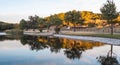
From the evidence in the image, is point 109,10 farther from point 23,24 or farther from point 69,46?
point 23,24

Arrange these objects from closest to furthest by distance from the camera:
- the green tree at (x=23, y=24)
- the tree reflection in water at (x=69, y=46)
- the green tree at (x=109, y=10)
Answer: the tree reflection in water at (x=69, y=46) < the green tree at (x=109, y=10) < the green tree at (x=23, y=24)

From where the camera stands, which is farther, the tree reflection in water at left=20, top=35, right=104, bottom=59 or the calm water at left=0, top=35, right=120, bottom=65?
the tree reflection in water at left=20, top=35, right=104, bottom=59

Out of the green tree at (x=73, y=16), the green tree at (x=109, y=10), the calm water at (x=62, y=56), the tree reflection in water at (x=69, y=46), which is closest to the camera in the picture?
the calm water at (x=62, y=56)

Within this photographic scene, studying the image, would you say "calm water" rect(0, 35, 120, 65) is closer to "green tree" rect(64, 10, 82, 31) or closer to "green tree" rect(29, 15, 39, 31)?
"green tree" rect(64, 10, 82, 31)

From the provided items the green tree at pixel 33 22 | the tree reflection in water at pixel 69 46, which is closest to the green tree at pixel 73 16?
the green tree at pixel 33 22

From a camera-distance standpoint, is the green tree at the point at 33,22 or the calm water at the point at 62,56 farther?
the green tree at the point at 33,22

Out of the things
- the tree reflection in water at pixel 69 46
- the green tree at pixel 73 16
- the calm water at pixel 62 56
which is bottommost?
the tree reflection in water at pixel 69 46

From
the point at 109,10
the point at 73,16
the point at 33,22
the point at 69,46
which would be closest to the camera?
the point at 69,46

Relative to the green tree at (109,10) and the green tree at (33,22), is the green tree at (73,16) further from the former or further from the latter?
the green tree at (109,10)

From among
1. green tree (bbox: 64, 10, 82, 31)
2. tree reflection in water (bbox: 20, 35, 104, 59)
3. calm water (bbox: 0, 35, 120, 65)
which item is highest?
green tree (bbox: 64, 10, 82, 31)

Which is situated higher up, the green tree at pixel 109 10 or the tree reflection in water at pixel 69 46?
the green tree at pixel 109 10

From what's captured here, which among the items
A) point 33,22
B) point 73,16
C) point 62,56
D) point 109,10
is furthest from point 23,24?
point 62,56

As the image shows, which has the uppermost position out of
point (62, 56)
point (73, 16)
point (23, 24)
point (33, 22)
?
point (73, 16)

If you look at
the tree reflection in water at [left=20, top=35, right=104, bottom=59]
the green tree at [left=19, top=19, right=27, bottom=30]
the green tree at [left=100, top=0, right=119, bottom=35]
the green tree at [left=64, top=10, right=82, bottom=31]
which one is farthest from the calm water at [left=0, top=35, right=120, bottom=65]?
the green tree at [left=19, top=19, right=27, bottom=30]
